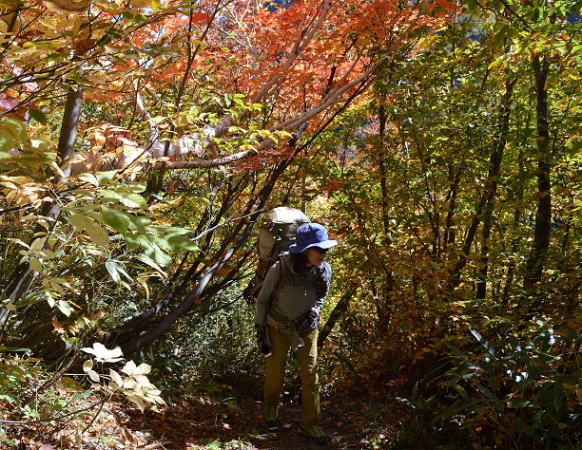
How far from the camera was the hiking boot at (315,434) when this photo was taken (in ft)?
15.5

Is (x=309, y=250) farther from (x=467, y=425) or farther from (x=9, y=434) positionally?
(x=9, y=434)

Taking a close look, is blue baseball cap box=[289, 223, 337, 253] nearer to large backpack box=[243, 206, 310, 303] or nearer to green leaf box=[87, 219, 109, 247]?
large backpack box=[243, 206, 310, 303]

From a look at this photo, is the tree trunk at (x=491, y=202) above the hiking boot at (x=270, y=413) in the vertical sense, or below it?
above

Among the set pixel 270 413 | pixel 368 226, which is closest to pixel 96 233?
pixel 270 413

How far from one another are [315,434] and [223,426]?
89 centimetres

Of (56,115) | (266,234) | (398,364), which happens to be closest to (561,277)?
(398,364)

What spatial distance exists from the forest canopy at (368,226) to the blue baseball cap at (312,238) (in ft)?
1.77

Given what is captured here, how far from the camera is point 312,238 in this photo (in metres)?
4.23

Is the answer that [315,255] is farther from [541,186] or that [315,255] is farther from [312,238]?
[541,186]

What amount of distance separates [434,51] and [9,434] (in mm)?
5608

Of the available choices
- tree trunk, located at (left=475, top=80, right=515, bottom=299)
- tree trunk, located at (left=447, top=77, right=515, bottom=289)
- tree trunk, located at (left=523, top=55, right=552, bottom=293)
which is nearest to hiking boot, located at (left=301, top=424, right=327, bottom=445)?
tree trunk, located at (left=447, top=77, right=515, bottom=289)

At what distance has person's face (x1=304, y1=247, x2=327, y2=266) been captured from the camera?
167 inches

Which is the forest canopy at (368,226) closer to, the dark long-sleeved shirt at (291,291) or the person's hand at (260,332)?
the dark long-sleeved shirt at (291,291)

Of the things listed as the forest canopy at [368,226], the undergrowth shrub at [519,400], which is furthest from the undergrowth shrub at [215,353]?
the undergrowth shrub at [519,400]
